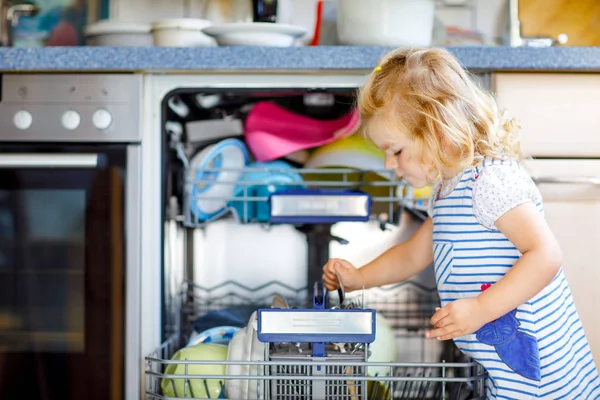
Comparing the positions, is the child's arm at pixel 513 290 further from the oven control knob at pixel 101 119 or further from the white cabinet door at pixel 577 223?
the oven control knob at pixel 101 119

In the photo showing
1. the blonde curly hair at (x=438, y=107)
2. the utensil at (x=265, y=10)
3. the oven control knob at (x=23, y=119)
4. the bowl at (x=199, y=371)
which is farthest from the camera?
the utensil at (x=265, y=10)

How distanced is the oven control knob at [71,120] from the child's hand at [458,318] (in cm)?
78

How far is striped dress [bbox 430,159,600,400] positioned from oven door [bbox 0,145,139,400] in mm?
625

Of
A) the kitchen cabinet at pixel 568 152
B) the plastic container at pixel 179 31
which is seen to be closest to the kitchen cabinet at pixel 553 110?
the kitchen cabinet at pixel 568 152

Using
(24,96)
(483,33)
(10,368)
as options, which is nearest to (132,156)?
(24,96)

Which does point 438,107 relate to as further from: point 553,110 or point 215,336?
point 215,336

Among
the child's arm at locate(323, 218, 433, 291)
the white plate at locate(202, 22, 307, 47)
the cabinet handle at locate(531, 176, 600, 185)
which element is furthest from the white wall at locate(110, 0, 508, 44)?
the child's arm at locate(323, 218, 433, 291)

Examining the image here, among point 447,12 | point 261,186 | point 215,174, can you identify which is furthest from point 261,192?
point 447,12

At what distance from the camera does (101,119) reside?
1.47m

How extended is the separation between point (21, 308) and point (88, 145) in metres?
0.34

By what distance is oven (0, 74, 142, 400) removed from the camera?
1451 mm

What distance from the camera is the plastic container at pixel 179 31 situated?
1718mm

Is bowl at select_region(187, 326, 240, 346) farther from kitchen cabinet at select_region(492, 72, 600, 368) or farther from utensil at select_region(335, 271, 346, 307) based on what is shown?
kitchen cabinet at select_region(492, 72, 600, 368)

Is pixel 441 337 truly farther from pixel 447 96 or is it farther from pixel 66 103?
pixel 66 103
